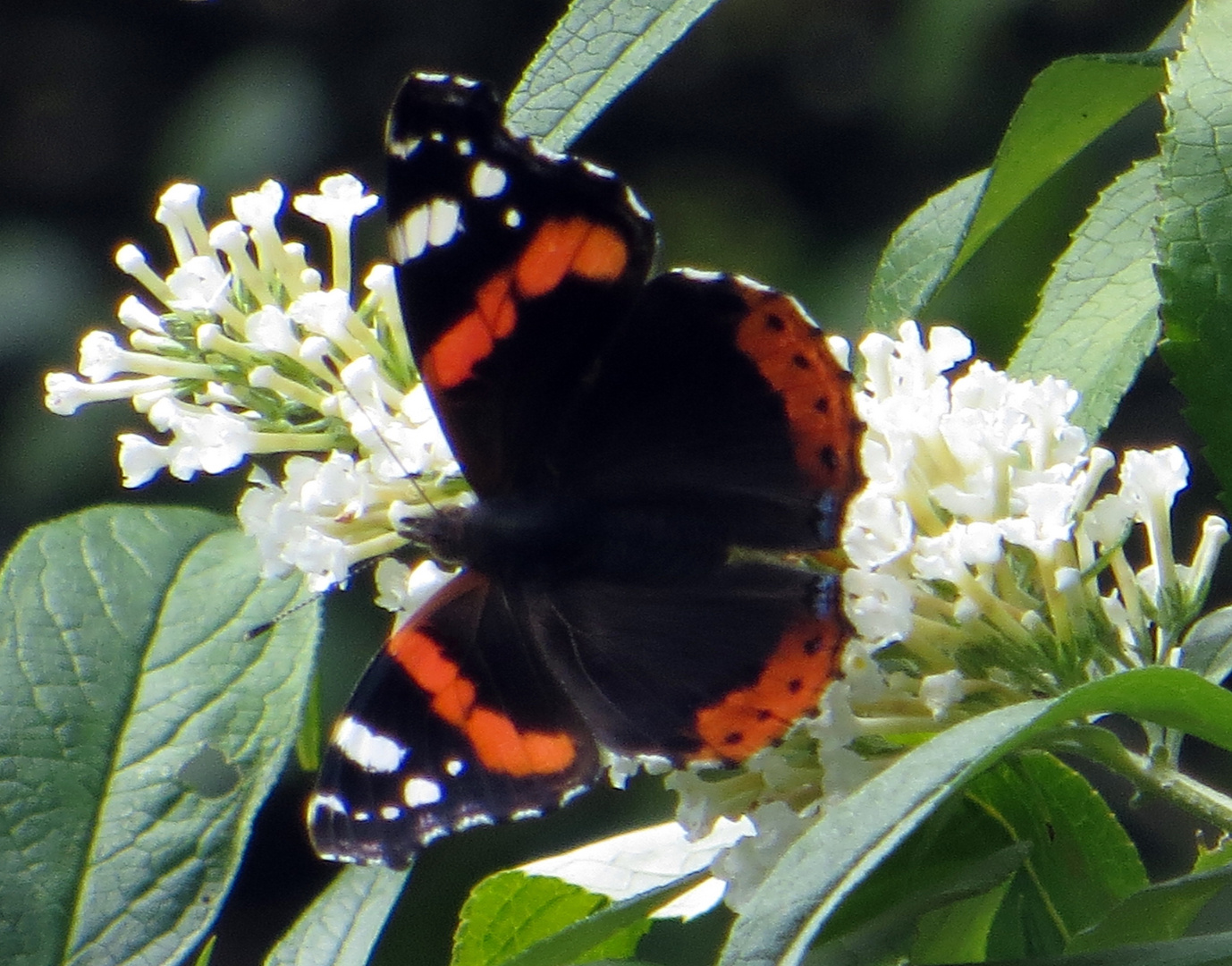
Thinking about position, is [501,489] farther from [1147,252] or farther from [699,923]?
[699,923]

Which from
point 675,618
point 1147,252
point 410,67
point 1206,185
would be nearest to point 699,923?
point 675,618

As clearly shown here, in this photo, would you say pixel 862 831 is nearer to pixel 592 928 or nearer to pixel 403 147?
pixel 592 928

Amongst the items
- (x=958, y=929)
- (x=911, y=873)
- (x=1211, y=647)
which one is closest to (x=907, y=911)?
(x=911, y=873)

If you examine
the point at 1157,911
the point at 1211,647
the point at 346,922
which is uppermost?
the point at 1211,647

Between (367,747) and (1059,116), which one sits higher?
(1059,116)

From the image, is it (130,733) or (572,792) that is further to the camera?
(130,733)

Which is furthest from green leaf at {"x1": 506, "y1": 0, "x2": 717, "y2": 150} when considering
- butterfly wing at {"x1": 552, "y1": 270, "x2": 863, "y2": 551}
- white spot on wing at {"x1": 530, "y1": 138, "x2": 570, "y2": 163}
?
butterfly wing at {"x1": 552, "y1": 270, "x2": 863, "y2": 551}
